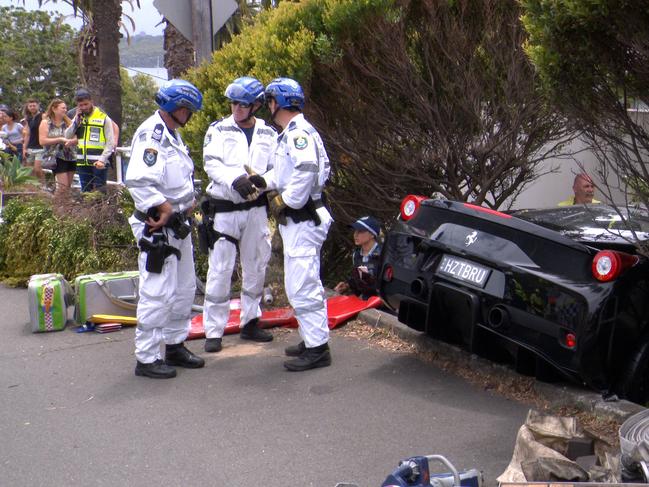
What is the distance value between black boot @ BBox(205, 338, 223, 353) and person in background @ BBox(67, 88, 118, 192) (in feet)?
16.7

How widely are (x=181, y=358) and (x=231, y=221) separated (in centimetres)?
110

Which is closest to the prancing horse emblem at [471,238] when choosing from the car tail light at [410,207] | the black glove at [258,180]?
the car tail light at [410,207]

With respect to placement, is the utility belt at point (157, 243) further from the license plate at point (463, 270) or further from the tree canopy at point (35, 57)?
the tree canopy at point (35, 57)

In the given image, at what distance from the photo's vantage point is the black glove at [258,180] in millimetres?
6934

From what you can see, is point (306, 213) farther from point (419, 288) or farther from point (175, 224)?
point (419, 288)

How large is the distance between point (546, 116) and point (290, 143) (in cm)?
282

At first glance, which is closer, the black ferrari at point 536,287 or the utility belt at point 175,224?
the black ferrari at point 536,287

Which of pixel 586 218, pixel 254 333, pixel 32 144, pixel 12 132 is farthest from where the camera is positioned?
pixel 12 132

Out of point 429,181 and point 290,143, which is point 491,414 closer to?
point 290,143

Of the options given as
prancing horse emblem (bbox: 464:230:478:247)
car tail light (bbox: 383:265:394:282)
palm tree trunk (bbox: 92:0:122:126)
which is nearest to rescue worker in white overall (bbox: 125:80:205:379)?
car tail light (bbox: 383:265:394:282)

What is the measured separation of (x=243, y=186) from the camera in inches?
268

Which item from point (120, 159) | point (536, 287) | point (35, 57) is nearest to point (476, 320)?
point (536, 287)

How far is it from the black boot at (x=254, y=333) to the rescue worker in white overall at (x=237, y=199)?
0.17 metres

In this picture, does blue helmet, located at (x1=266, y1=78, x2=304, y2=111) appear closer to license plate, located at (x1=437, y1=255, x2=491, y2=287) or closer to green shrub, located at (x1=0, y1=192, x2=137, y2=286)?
license plate, located at (x1=437, y1=255, x2=491, y2=287)
